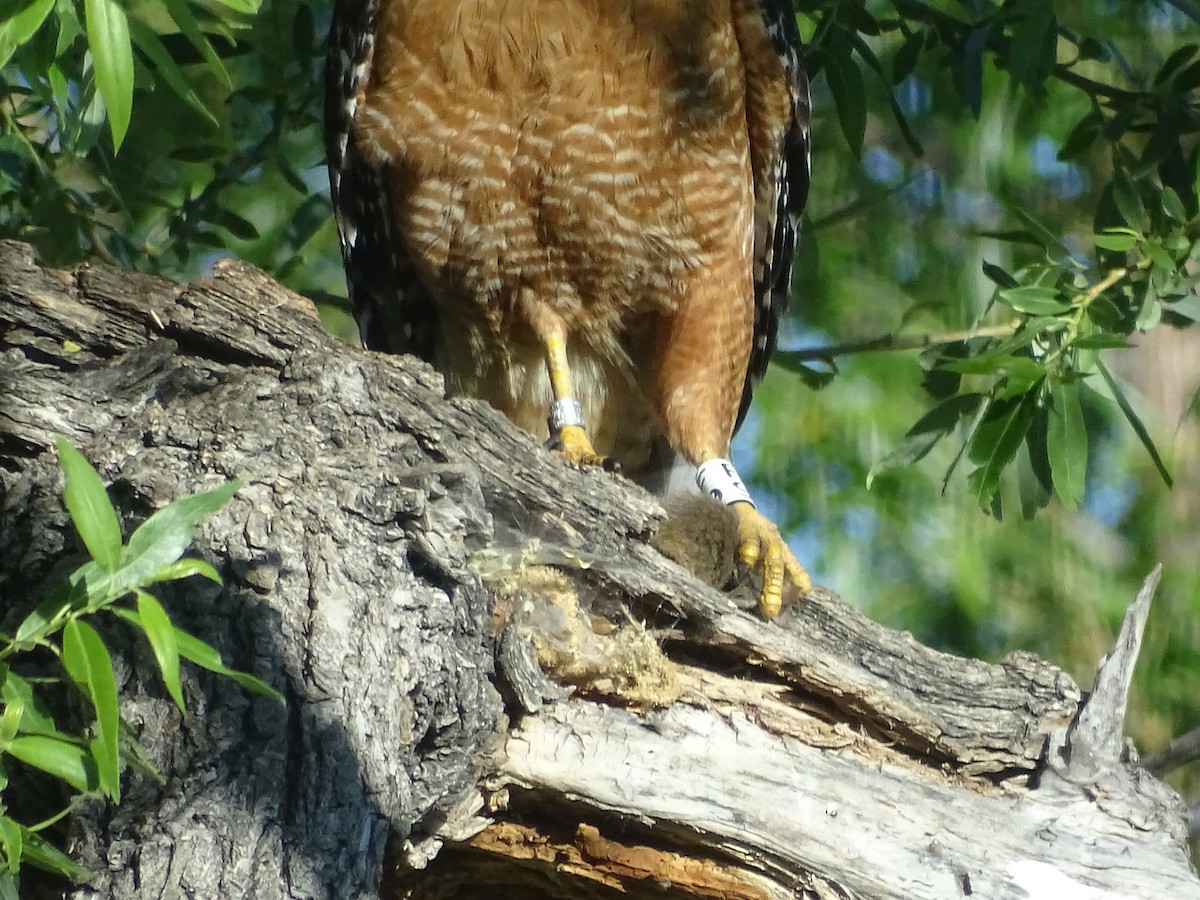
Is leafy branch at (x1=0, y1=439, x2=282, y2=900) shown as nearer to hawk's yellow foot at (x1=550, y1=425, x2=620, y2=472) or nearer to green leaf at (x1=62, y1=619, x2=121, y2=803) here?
Answer: green leaf at (x1=62, y1=619, x2=121, y2=803)

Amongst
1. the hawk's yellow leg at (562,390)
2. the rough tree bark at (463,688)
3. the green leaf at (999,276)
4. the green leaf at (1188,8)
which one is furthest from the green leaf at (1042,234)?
the hawk's yellow leg at (562,390)

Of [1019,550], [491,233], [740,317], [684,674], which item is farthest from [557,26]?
[1019,550]

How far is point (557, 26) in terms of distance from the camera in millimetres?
3928

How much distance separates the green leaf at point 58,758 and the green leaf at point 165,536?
278mm

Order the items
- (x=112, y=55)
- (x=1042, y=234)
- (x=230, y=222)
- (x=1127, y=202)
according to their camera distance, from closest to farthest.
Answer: (x=112, y=55), (x=1042, y=234), (x=1127, y=202), (x=230, y=222)

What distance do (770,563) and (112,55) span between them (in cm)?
208

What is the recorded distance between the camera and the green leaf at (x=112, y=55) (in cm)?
221

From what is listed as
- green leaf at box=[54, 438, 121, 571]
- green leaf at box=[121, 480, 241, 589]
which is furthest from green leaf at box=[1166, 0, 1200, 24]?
green leaf at box=[54, 438, 121, 571]

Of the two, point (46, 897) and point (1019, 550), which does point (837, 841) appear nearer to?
point (46, 897)

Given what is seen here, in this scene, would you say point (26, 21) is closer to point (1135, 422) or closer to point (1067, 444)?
point (1067, 444)

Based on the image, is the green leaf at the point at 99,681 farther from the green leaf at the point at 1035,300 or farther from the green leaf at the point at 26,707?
the green leaf at the point at 1035,300

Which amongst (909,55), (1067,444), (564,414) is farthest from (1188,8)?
(564,414)

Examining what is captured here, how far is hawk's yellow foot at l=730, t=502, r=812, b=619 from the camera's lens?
3.45 m

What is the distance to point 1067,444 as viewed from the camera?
11.7 ft
